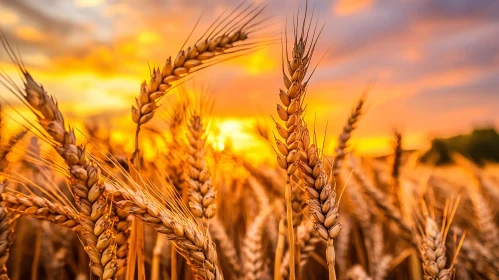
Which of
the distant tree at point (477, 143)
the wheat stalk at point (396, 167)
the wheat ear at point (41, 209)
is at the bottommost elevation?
the wheat ear at point (41, 209)

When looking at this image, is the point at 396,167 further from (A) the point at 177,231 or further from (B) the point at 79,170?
(B) the point at 79,170

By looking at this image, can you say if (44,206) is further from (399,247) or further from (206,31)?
(399,247)

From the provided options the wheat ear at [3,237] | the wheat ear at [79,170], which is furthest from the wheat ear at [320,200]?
the wheat ear at [3,237]

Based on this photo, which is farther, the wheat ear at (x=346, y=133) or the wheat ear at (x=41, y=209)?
the wheat ear at (x=346, y=133)

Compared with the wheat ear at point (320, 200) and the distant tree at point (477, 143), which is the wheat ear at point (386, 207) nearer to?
the wheat ear at point (320, 200)

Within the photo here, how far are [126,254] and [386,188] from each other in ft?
9.04

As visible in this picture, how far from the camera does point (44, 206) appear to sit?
1.17 metres

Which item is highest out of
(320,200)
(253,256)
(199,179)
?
(199,179)

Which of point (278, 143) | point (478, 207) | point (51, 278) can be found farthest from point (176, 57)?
point (478, 207)

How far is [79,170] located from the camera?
941 mm

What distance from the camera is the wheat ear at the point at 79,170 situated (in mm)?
905

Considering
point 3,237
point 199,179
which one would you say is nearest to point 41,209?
point 3,237

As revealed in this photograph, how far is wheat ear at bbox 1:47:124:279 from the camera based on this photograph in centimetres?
91

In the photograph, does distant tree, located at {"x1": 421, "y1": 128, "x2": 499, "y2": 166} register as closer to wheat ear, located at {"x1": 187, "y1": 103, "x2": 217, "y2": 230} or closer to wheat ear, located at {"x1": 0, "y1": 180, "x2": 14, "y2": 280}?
wheat ear, located at {"x1": 187, "y1": 103, "x2": 217, "y2": 230}
